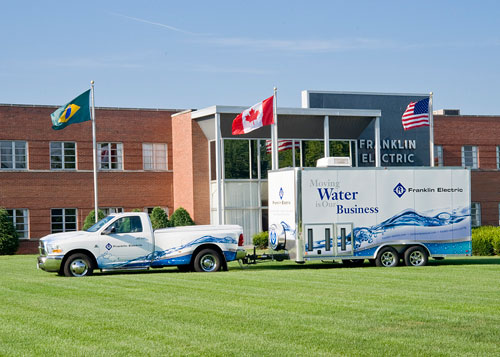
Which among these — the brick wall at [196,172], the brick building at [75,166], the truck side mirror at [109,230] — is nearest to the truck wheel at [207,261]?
the truck side mirror at [109,230]

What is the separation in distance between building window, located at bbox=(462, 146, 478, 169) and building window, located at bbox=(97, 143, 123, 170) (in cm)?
2033

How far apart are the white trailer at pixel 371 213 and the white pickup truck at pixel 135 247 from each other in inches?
73.8

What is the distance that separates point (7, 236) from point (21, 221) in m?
2.15

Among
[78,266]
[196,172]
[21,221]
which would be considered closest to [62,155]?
[21,221]

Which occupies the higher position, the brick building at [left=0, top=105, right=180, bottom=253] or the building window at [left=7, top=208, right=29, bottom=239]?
the brick building at [left=0, top=105, right=180, bottom=253]

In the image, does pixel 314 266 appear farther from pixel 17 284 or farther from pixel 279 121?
pixel 279 121

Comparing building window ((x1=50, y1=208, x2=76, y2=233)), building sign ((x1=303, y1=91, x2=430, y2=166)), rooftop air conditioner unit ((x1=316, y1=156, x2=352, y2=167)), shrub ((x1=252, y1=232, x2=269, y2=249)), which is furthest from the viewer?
building sign ((x1=303, y1=91, x2=430, y2=166))

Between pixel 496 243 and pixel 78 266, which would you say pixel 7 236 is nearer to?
pixel 78 266

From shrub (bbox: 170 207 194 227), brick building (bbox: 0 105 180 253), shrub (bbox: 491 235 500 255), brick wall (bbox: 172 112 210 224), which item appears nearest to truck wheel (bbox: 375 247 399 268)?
shrub (bbox: 491 235 500 255)

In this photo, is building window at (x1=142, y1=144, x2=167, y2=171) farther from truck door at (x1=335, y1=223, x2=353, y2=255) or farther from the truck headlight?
the truck headlight

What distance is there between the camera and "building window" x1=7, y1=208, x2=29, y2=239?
39.8m

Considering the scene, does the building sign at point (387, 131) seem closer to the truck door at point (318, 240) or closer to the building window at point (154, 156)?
the building window at point (154, 156)

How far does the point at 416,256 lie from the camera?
24.5 m

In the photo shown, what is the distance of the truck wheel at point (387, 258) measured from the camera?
24219 millimetres
